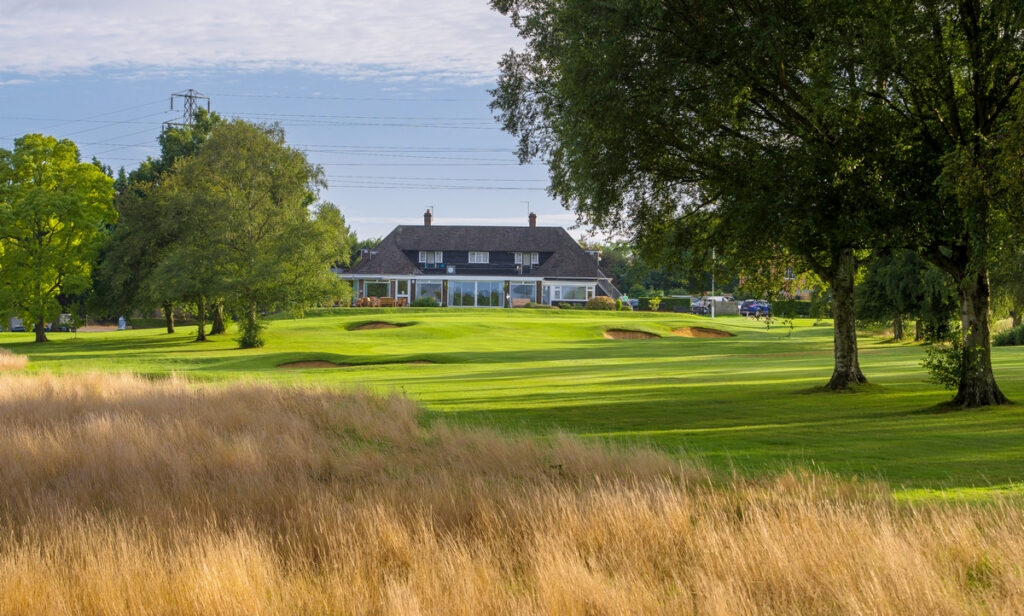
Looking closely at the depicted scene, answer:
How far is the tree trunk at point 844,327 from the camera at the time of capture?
2189cm

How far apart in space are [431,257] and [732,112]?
6633 centimetres

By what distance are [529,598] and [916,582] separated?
2.92m

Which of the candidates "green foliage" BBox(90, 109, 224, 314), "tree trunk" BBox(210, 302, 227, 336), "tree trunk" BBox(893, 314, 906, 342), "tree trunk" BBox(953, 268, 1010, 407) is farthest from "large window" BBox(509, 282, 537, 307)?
"tree trunk" BBox(953, 268, 1010, 407)

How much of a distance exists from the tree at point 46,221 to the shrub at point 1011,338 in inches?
1958

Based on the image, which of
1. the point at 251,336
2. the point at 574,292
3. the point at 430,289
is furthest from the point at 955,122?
the point at 430,289

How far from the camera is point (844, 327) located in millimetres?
22344

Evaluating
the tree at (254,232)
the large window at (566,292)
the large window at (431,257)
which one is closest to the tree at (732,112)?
the tree at (254,232)

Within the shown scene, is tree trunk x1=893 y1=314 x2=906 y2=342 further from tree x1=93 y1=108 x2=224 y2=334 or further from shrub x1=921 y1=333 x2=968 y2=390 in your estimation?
tree x1=93 y1=108 x2=224 y2=334

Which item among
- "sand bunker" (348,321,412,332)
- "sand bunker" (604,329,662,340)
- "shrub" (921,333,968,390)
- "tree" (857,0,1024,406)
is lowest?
"sand bunker" (604,329,662,340)

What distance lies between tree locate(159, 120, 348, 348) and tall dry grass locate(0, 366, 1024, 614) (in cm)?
2942

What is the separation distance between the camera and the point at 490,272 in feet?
270

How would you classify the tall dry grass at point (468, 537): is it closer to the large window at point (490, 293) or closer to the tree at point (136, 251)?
the tree at point (136, 251)

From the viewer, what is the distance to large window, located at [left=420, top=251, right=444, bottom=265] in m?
83.2

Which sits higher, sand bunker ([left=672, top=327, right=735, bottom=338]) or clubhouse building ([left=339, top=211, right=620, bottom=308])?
clubhouse building ([left=339, top=211, right=620, bottom=308])
